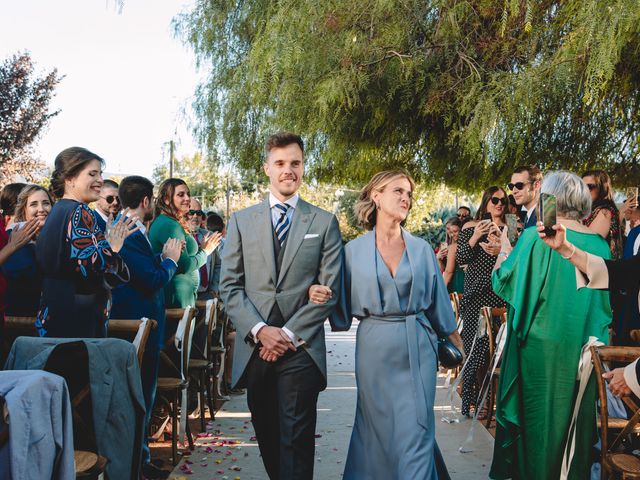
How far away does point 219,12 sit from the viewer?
10258 mm

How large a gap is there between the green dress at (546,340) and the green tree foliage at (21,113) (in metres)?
18.3

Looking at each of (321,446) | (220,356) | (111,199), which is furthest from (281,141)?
(220,356)

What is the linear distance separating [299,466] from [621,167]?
693cm

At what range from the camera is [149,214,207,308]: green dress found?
283 inches

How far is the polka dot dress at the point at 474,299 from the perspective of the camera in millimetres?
8211

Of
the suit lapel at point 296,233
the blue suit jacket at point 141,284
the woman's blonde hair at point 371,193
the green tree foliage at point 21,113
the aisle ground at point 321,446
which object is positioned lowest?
the aisle ground at point 321,446

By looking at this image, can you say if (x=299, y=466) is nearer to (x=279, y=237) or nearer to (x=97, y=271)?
(x=279, y=237)

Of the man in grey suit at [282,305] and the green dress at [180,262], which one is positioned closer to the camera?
the man in grey suit at [282,305]

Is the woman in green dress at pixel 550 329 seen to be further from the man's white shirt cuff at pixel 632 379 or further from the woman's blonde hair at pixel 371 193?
the man's white shirt cuff at pixel 632 379

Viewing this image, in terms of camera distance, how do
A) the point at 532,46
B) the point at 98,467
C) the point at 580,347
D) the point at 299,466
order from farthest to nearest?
the point at 532,46
the point at 580,347
the point at 299,466
the point at 98,467

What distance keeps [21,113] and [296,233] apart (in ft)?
62.8

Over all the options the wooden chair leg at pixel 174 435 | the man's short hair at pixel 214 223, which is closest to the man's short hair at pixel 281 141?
the wooden chair leg at pixel 174 435

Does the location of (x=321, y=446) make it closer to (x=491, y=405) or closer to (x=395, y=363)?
(x=491, y=405)

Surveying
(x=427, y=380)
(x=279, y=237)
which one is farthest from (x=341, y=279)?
(x=427, y=380)
